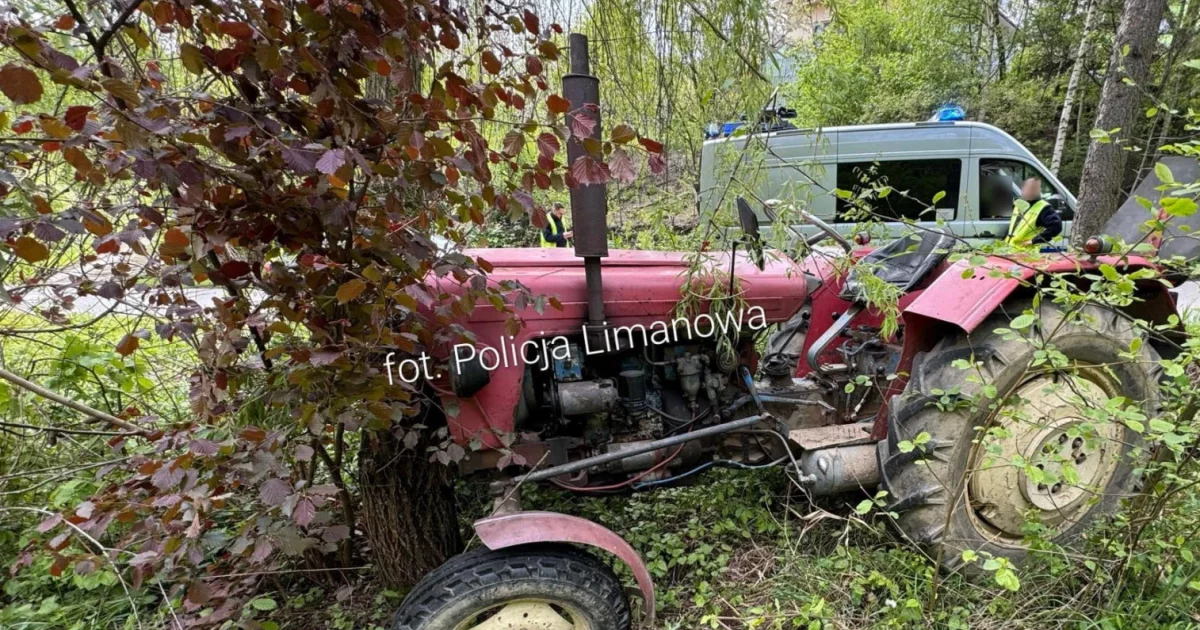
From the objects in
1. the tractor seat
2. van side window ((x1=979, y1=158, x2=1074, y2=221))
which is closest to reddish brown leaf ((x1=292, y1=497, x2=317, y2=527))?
the tractor seat

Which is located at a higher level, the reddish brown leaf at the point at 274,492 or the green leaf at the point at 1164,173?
the green leaf at the point at 1164,173

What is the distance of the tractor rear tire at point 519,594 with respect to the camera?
145 centimetres

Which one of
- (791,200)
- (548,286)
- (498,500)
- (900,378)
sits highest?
(791,200)

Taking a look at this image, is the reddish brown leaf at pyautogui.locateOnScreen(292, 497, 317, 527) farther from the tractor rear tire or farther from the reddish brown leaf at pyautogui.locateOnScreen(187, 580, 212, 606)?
the tractor rear tire

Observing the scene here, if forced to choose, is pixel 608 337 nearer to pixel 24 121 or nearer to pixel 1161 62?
pixel 24 121

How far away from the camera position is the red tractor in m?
1.53

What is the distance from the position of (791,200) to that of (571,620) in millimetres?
1466

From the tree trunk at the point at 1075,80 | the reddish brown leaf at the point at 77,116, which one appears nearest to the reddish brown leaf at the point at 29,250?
the reddish brown leaf at the point at 77,116

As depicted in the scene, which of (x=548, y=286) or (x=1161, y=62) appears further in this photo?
(x=1161, y=62)

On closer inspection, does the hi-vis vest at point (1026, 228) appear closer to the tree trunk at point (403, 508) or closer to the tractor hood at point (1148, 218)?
the tractor hood at point (1148, 218)

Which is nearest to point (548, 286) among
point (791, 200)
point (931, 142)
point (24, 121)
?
point (791, 200)

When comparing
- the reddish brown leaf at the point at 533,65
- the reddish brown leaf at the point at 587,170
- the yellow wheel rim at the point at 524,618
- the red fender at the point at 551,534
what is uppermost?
the reddish brown leaf at the point at 533,65

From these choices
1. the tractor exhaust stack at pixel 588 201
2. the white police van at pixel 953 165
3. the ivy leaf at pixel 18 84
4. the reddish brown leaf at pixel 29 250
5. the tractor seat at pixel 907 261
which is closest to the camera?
the ivy leaf at pixel 18 84

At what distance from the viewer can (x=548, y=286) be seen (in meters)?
1.76
